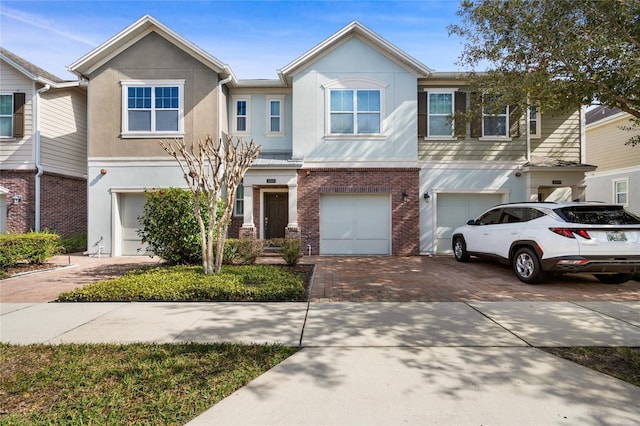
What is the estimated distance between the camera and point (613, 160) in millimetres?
16422

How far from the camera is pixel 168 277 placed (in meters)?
7.12

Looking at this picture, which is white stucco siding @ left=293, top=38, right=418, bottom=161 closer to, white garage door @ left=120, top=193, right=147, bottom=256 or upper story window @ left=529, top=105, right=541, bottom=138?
upper story window @ left=529, top=105, right=541, bottom=138

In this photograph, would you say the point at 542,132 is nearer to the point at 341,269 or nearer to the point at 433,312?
the point at 341,269

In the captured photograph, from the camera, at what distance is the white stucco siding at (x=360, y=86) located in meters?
12.4

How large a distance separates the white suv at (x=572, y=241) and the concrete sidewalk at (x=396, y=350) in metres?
1.04

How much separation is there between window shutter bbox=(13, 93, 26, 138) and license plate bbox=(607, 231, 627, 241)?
1793cm

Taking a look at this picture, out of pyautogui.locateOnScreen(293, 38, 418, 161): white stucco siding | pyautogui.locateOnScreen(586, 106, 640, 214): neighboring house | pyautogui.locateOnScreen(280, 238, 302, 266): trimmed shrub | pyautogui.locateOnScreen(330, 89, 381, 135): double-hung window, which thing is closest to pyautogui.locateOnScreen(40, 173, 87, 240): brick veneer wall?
pyautogui.locateOnScreen(293, 38, 418, 161): white stucco siding

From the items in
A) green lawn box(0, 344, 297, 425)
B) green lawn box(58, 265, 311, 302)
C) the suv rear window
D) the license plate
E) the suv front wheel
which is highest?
the suv rear window

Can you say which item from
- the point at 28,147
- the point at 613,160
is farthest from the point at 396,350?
the point at 613,160

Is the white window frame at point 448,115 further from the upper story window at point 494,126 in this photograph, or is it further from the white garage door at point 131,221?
the white garage door at point 131,221

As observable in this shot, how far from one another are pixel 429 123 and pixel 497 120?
2.58 m

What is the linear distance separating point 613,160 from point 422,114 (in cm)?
1108

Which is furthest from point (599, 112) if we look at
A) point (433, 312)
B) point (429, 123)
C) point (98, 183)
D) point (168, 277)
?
point (98, 183)

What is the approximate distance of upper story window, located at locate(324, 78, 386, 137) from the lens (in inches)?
486
